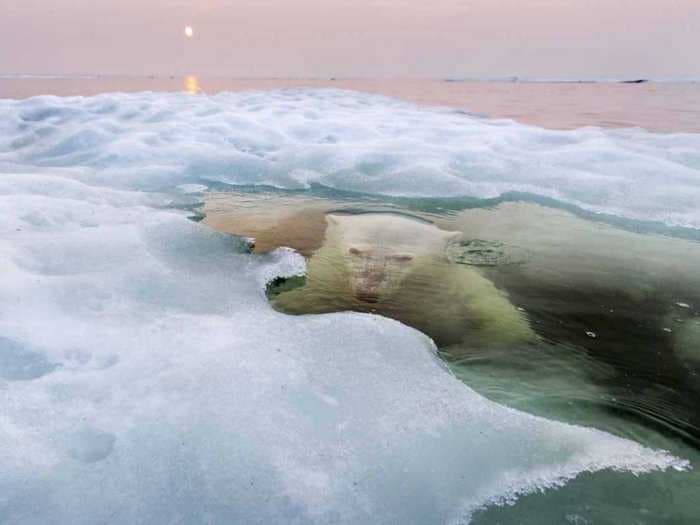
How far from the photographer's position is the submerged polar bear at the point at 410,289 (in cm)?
331

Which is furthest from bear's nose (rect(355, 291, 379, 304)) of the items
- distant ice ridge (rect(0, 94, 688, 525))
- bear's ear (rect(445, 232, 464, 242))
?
bear's ear (rect(445, 232, 464, 242))

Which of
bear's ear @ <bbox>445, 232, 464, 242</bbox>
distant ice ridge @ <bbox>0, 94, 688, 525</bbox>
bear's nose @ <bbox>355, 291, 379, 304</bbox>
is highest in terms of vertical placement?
distant ice ridge @ <bbox>0, 94, 688, 525</bbox>

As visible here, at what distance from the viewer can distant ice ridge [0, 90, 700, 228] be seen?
21.2 ft

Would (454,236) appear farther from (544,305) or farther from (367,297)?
(367,297)

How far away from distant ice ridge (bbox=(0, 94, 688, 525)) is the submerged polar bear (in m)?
0.48

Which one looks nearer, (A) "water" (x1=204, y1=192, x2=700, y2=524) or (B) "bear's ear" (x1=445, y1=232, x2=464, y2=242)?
(A) "water" (x1=204, y1=192, x2=700, y2=524)

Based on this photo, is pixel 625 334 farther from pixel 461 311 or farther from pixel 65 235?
pixel 65 235

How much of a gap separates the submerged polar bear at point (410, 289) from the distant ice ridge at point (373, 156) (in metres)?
2.01

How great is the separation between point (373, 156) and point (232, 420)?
20.3ft

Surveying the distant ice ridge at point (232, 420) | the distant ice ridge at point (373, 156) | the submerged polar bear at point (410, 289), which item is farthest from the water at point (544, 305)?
the distant ice ridge at point (373, 156)

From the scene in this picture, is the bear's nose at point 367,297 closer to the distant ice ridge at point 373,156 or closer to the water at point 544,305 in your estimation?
the water at point 544,305

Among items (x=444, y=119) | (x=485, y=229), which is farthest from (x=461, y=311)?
(x=444, y=119)

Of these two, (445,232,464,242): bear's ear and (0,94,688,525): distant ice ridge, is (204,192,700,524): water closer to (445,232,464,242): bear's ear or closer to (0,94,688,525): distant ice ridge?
(445,232,464,242): bear's ear

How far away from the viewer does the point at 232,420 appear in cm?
211
